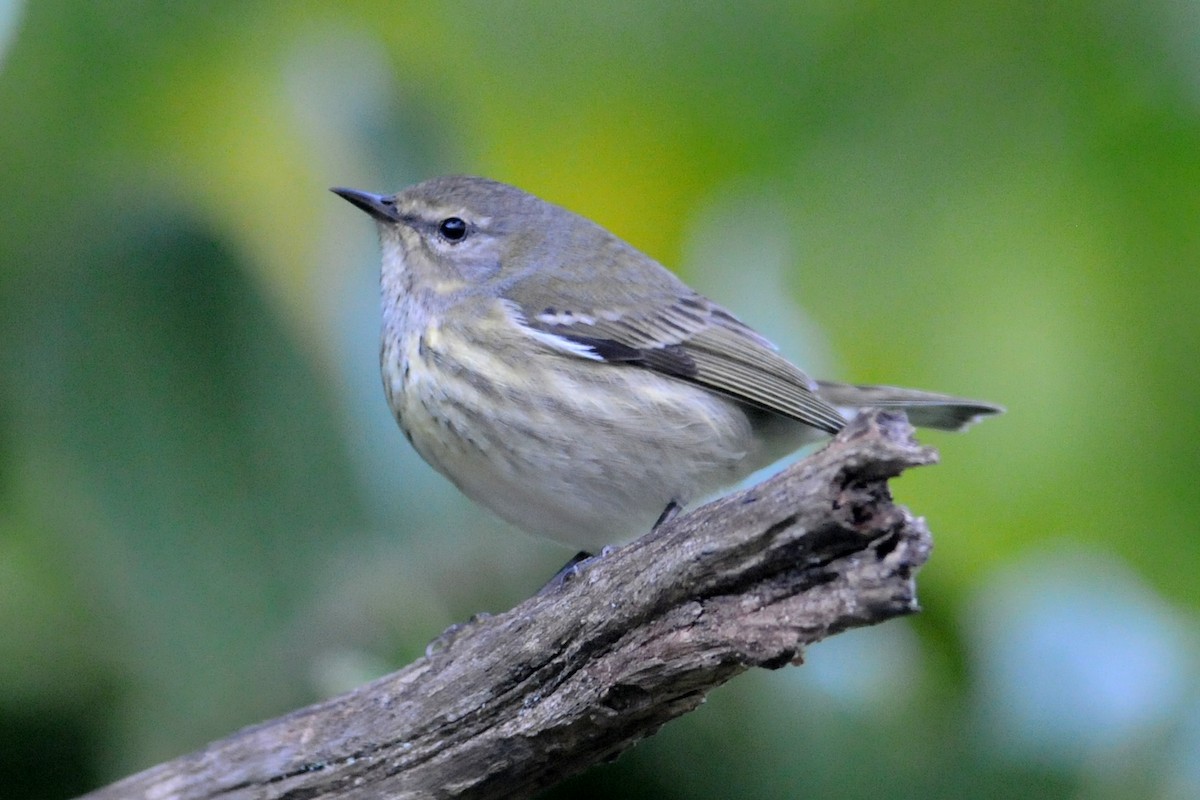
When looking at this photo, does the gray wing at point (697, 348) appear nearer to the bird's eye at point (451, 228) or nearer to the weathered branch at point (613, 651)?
the bird's eye at point (451, 228)

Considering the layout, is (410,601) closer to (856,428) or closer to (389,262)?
(389,262)

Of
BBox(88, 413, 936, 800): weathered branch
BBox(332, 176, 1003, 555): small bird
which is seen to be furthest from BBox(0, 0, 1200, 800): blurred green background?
BBox(88, 413, 936, 800): weathered branch

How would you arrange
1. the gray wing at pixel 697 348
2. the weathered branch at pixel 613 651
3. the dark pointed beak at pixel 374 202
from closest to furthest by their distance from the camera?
the weathered branch at pixel 613 651 → the gray wing at pixel 697 348 → the dark pointed beak at pixel 374 202

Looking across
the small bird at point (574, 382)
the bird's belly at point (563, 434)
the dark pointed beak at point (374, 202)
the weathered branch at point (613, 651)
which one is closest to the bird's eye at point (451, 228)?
the small bird at point (574, 382)

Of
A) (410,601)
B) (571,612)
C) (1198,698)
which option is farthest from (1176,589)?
(410,601)

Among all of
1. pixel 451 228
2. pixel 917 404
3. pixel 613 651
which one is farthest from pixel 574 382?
pixel 613 651

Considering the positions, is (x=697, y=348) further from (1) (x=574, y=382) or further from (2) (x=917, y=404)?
(2) (x=917, y=404)
